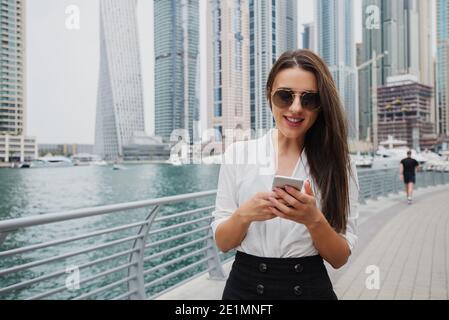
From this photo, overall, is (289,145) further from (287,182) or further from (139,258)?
(139,258)

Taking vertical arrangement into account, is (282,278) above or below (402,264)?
above

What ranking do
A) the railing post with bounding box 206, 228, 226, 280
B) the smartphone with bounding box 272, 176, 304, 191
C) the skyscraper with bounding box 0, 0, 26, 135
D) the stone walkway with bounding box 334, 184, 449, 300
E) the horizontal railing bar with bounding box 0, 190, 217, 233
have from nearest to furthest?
1. the smartphone with bounding box 272, 176, 304, 191
2. the horizontal railing bar with bounding box 0, 190, 217, 233
3. the stone walkway with bounding box 334, 184, 449, 300
4. the railing post with bounding box 206, 228, 226, 280
5. the skyscraper with bounding box 0, 0, 26, 135

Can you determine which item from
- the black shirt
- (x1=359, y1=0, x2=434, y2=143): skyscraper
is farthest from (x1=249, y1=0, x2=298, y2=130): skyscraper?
the black shirt

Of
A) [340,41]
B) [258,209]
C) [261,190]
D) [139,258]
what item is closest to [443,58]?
[340,41]

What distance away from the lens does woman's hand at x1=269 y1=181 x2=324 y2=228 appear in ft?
2.39

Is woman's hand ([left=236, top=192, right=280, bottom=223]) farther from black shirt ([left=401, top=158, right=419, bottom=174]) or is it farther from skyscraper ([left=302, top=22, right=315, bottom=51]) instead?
black shirt ([left=401, top=158, right=419, bottom=174])

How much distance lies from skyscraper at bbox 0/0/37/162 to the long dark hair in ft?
12.7

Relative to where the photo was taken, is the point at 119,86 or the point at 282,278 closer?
the point at 282,278

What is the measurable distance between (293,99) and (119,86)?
525cm

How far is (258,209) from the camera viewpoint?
781 millimetres

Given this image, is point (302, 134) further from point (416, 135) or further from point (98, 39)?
point (416, 135)

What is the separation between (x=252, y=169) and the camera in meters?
0.90
